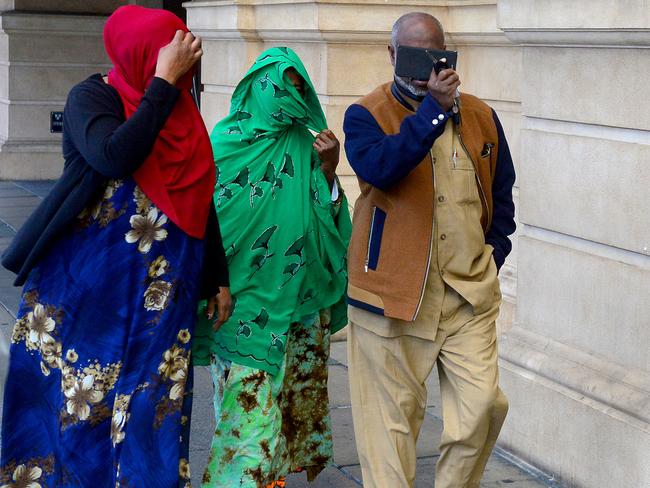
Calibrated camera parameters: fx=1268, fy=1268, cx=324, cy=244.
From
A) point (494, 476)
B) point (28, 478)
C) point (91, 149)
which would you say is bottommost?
point (494, 476)

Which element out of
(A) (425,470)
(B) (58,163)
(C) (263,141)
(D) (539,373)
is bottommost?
(B) (58,163)

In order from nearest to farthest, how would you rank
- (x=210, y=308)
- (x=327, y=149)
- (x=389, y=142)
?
(x=389, y=142) → (x=210, y=308) → (x=327, y=149)

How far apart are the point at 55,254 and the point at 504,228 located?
1474 mm

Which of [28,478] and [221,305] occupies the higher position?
[221,305]

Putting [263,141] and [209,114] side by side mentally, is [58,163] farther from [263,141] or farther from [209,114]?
[263,141]

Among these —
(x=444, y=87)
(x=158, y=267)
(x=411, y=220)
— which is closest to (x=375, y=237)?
(x=411, y=220)

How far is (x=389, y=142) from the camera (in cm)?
381

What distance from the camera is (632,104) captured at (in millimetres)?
4703

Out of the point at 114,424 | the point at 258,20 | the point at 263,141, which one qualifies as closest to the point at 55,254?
the point at 114,424

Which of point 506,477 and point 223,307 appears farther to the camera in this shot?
point 506,477

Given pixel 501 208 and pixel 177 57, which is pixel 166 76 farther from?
pixel 501 208

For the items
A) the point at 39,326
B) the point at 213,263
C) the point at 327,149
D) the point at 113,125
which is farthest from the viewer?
the point at 327,149

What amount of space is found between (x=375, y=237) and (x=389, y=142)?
38 cm

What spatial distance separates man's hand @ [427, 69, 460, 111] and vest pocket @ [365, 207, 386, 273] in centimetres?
47
